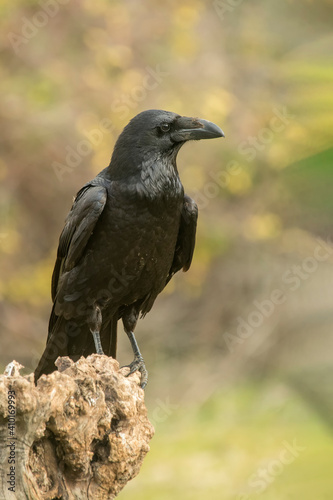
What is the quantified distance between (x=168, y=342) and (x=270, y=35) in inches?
182

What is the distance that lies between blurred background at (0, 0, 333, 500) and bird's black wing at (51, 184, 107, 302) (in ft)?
13.4

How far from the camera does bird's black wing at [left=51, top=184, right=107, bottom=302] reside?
417 cm

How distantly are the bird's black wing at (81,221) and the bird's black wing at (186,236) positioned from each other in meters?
0.64

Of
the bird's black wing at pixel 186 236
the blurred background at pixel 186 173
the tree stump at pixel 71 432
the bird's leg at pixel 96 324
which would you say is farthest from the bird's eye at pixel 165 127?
the blurred background at pixel 186 173

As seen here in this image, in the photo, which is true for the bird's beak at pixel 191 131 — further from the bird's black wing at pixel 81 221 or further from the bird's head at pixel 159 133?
the bird's black wing at pixel 81 221

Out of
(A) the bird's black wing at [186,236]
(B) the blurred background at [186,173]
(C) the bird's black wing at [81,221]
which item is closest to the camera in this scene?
(C) the bird's black wing at [81,221]

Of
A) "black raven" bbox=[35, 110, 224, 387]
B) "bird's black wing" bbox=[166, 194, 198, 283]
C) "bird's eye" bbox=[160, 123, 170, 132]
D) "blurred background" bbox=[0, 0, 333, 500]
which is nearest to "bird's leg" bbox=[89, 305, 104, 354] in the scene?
"black raven" bbox=[35, 110, 224, 387]

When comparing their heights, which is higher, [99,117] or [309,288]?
[99,117]

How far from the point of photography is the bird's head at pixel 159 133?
169 inches

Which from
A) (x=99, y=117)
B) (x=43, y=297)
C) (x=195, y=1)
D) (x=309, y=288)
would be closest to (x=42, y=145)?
(x=99, y=117)

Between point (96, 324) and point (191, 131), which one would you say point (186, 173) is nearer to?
point (191, 131)

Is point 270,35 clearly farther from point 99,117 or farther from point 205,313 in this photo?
point 205,313

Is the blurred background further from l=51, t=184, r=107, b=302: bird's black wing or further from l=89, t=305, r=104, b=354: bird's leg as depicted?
l=51, t=184, r=107, b=302: bird's black wing

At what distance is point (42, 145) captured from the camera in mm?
8789
